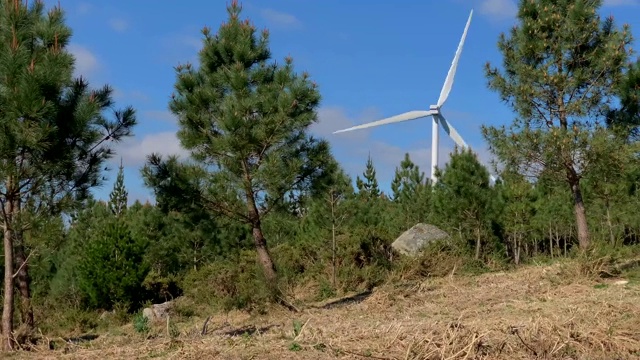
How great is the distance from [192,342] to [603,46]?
38.2 ft

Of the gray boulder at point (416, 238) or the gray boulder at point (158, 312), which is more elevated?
the gray boulder at point (416, 238)

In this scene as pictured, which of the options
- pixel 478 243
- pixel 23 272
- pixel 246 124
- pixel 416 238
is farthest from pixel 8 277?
pixel 478 243

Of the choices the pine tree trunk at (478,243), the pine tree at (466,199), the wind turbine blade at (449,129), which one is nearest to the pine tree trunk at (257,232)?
the pine tree trunk at (478,243)

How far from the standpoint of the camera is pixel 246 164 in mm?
13477

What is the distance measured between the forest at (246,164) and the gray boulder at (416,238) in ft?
2.23

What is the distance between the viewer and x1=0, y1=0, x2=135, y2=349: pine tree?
345 inches

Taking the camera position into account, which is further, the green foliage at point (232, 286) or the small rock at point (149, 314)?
the small rock at point (149, 314)

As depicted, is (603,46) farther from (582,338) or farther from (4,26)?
(4,26)

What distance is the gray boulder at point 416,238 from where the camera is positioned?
1932 cm

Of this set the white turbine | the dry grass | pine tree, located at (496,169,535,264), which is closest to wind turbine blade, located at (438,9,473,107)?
the white turbine

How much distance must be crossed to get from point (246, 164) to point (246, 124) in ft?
2.94

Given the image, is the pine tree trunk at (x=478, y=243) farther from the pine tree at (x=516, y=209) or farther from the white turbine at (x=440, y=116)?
the white turbine at (x=440, y=116)

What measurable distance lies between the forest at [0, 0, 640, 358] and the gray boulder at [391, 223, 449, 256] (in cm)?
68

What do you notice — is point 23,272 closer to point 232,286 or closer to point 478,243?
point 232,286
